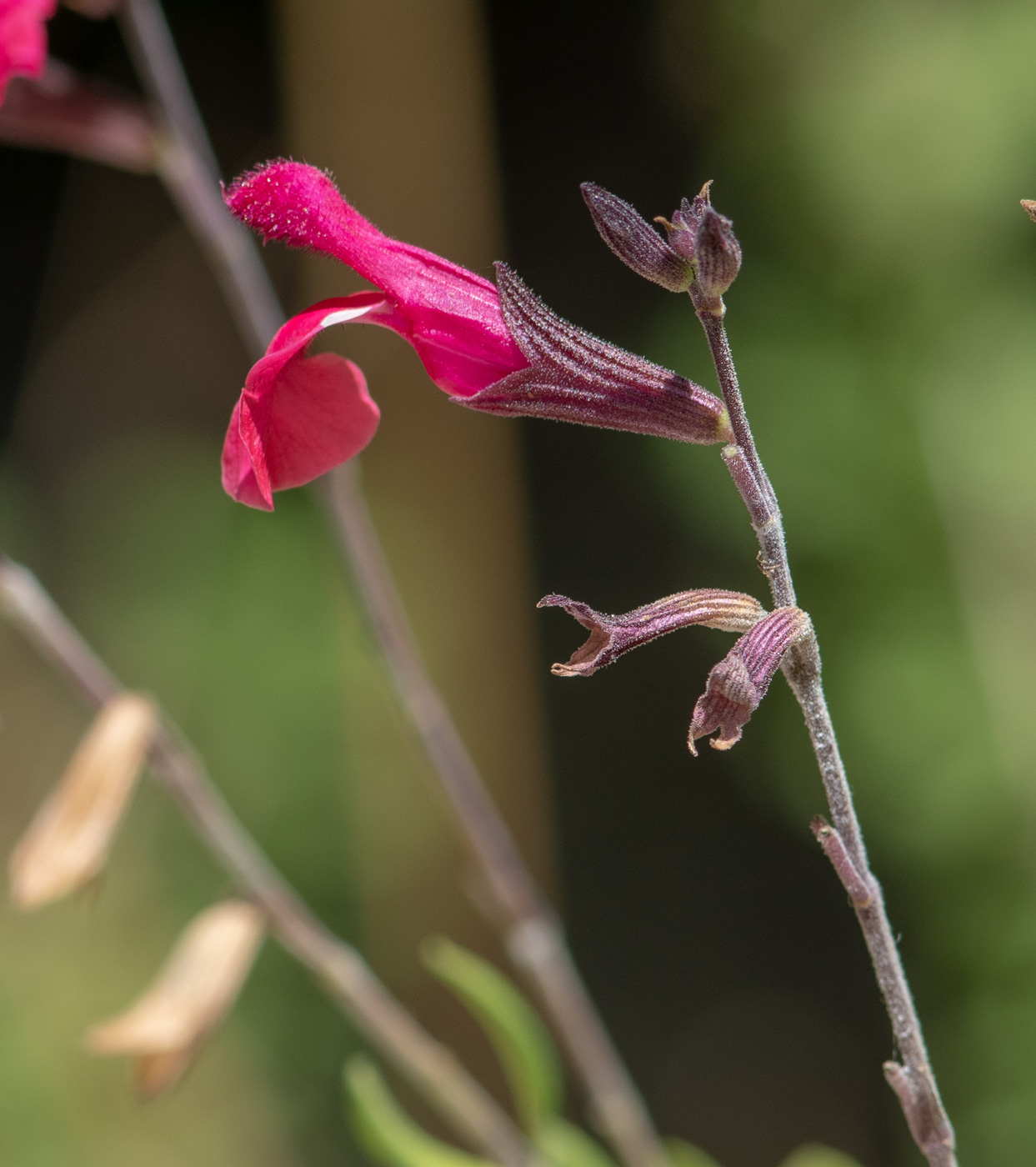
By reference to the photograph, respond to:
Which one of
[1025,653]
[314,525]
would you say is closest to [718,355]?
[1025,653]

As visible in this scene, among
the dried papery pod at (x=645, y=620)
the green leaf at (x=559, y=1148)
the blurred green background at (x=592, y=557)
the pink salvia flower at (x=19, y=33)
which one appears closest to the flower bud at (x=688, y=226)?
the dried papery pod at (x=645, y=620)

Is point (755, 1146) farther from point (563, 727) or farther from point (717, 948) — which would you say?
point (563, 727)

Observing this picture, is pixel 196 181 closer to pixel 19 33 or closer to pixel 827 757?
pixel 19 33

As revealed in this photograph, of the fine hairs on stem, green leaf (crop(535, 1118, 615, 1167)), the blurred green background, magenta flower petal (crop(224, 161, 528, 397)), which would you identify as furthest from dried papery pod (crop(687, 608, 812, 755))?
the blurred green background

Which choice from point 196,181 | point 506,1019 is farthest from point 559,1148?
point 196,181

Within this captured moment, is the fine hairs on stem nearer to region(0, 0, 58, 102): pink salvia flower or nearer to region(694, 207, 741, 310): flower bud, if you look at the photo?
region(0, 0, 58, 102): pink salvia flower

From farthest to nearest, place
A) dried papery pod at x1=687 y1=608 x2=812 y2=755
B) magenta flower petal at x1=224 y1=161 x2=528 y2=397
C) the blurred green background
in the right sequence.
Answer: the blurred green background → magenta flower petal at x1=224 y1=161 x2=528 y2=397 → dried papery pod at x1=687 y1=608 x2=812 y2=755
